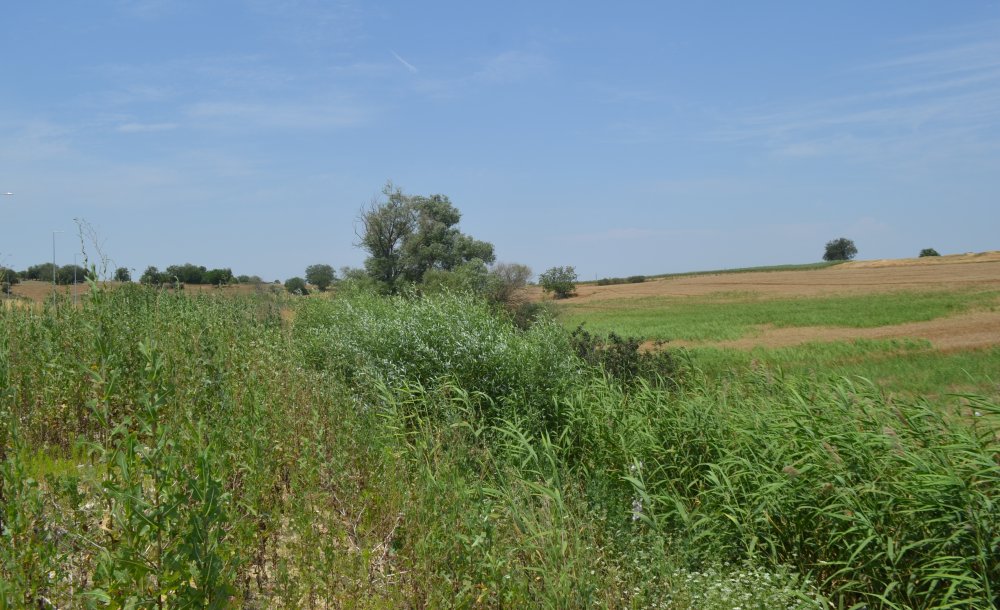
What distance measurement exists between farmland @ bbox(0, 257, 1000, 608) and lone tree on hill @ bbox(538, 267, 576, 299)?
121 feet

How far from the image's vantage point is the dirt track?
19364 mm

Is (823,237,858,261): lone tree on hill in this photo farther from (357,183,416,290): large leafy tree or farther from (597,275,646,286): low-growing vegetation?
(357,183,416,290): large leafy tree

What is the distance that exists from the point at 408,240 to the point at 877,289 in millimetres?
21118

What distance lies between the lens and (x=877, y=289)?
3275cm

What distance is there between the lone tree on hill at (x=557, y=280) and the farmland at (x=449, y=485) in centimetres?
3686

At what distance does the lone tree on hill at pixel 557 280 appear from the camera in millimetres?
46312

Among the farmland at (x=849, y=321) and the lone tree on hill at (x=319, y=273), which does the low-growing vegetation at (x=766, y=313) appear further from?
the lone tree on hill at (x=319, y=273)

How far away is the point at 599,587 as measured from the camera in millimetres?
4172

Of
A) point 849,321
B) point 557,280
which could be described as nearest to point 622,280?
point 557,280

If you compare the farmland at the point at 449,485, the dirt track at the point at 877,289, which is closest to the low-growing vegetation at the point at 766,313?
the dirt track at the point at 877,289

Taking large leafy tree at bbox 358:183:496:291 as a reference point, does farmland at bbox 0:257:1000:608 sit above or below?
below

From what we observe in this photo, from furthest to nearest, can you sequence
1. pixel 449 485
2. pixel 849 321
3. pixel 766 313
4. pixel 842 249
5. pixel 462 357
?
pixel 842 249
pixel 766 313
pixel 849 321
pixel 462 357
pixel 449 485

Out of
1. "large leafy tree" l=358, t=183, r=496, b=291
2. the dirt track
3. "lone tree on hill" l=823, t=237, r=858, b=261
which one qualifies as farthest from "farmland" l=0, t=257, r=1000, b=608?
"lone tree on hill" l=823, t=237, r=858, b=261

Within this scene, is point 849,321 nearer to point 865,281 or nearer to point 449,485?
point 865,281
